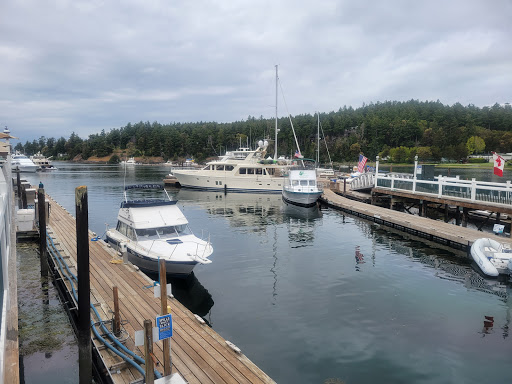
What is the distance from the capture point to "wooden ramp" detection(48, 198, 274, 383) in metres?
6.82

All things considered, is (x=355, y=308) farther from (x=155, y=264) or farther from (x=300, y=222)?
(x=300, y=222)

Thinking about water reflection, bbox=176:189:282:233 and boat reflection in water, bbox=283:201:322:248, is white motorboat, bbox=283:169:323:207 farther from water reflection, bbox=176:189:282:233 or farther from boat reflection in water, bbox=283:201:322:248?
water reflection, bbox=176:189:282:233

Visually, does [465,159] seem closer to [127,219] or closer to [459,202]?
[459,202]

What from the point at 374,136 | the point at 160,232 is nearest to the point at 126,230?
the point at 160,232

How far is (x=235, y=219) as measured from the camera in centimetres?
2847

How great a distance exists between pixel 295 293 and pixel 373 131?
107355 mm

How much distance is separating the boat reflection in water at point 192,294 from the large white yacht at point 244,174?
32.1 meters

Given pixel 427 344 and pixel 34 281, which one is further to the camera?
pixel 34 281

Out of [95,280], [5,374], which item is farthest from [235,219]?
[5,374]

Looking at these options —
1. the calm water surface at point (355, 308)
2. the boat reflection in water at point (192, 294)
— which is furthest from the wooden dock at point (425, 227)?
the boat reflection in water at point (192, 294)

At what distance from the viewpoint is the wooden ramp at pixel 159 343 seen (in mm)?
6820

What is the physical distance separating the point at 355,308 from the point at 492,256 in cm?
783

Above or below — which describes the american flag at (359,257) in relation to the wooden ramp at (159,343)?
below

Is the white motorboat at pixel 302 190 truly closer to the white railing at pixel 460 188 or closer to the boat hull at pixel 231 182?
the white railing at pixel 460 188
